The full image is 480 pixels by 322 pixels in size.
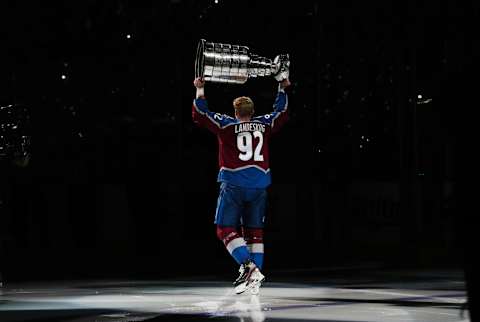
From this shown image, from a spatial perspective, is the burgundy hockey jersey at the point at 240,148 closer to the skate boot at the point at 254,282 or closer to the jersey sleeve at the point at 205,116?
the jersey sleeve at the point at 205,116

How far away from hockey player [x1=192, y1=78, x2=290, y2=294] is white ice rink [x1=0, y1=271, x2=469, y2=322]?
507mm

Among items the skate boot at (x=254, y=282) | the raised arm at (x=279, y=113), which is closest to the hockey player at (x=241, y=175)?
the raised arm at (x=279, y=113)

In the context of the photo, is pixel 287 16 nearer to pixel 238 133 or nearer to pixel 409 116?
pixel 409 116

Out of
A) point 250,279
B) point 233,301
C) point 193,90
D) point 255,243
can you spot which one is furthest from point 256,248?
point 193,90

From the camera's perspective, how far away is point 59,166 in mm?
31500

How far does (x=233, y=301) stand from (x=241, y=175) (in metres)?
1.68

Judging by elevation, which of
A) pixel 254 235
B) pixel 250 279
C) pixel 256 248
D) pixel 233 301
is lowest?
pixel 233 301

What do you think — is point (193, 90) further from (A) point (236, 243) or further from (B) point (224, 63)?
(A) point (236, 243)

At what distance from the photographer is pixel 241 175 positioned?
11.4 m

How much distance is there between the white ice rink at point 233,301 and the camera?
853 centimetres

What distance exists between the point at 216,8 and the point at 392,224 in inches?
548

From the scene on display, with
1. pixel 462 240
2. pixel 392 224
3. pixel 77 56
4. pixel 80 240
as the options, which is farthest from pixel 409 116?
pixel 462 240

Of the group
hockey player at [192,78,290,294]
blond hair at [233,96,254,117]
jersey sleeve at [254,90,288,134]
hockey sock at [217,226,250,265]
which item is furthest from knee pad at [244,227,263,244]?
blond hair at [233,96,254,117]

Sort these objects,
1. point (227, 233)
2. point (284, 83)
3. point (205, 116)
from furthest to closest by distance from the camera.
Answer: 1. point (284, 83)
2. point (205, 116)
3. point (227, 233)
